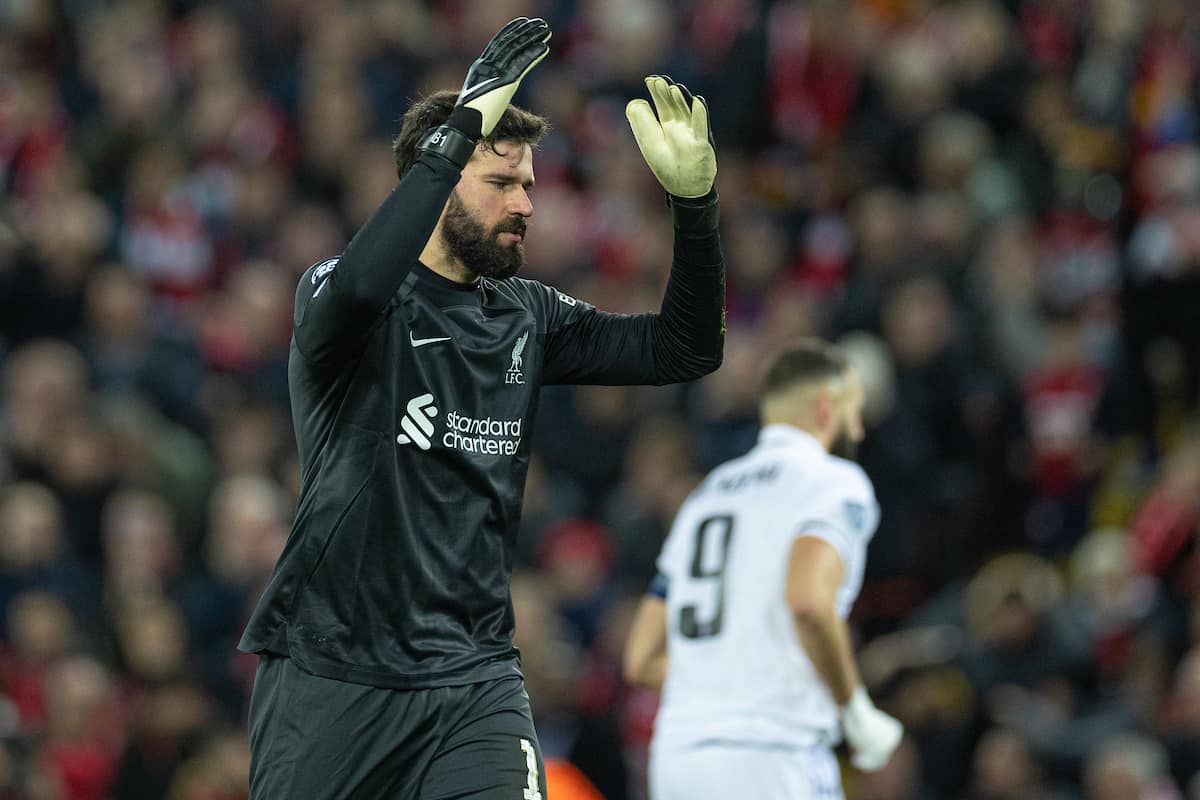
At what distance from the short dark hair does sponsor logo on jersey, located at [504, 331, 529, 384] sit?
2.27 meters

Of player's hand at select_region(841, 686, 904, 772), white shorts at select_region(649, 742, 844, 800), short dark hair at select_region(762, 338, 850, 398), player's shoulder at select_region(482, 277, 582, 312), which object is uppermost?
player's shoulder at select_region(482, 277, 582, 312)

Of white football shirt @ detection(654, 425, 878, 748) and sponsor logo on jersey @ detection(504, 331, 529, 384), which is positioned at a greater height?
sponsor logo on jersey @ detection(504, 331, 529, 384)

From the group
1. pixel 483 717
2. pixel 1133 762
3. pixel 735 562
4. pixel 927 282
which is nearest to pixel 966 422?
pixel 927 282

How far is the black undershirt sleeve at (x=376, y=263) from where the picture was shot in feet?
14.1

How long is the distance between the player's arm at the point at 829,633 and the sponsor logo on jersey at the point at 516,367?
1.86 m

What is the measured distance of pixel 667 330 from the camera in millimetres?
4934

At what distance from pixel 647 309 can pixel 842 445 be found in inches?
196

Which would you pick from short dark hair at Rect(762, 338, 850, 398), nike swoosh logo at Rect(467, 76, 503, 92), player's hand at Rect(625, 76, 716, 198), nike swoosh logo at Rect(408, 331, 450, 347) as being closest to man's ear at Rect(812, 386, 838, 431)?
short dark hair at Rect(762, 338, 850, 398)

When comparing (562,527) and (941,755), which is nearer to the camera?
(941,755)

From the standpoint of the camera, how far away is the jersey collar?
685 cm

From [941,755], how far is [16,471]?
17.4 ft

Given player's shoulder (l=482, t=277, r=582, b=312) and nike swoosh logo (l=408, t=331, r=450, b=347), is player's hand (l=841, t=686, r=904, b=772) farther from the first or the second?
nike swoosh logo (l=408, t=331, r=450, b=347)

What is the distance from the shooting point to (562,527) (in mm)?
11016

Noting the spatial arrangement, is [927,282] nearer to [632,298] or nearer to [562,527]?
[632,298]
